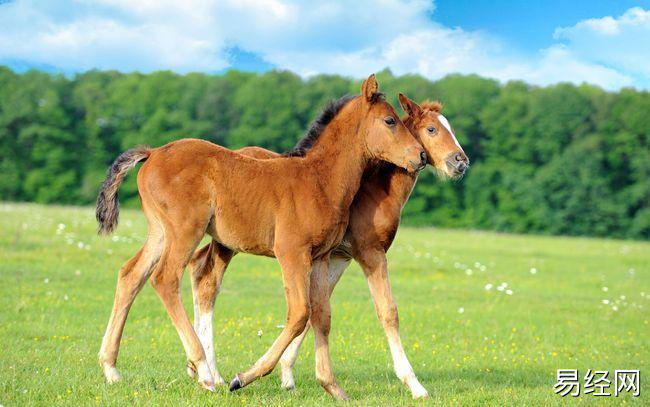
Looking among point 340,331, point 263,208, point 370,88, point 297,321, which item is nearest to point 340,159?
point 370,88

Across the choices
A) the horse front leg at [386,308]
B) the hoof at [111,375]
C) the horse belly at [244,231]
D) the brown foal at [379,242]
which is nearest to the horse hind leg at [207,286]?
the brown foal at [379,242]

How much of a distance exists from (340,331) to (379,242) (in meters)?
4.39

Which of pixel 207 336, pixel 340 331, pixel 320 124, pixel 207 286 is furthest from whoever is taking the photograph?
pixel 340 331

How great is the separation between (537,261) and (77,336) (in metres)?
19.0

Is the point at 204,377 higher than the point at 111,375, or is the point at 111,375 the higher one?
the point at 204,377

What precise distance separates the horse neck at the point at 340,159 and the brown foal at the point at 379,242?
448 mm

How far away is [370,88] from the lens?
24.0 ft

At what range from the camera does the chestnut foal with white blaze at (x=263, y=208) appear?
22.4 feet

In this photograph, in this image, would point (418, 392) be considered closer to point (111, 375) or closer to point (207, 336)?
point (207, 336)

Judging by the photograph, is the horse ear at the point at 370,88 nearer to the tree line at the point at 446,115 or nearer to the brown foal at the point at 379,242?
the brown foal at the point at 379,242

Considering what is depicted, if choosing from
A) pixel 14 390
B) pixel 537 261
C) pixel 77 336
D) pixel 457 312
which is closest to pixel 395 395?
pixel 14 390

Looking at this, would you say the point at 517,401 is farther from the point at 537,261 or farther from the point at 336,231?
the point at 537,261

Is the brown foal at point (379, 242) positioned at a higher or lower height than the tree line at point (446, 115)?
higher

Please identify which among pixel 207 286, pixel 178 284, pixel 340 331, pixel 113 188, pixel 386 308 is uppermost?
pixel 113 188
